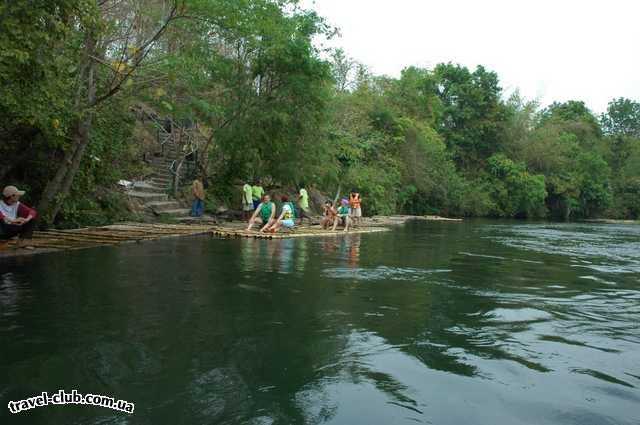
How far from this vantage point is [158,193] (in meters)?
20.6

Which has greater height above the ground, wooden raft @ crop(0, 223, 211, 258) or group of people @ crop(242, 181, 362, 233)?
group of people @ crop(242, 181, 362, 233)

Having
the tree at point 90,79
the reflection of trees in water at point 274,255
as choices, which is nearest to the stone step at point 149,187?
the tree at point 90,79

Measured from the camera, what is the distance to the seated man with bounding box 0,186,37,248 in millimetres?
10117

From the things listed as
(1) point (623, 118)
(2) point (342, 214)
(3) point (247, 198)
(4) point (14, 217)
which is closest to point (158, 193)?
(3) point (247, 198)

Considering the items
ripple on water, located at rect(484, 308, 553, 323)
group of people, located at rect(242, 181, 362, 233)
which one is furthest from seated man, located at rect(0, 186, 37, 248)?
ripple on water, located at rect(484, 308, 553, 323)

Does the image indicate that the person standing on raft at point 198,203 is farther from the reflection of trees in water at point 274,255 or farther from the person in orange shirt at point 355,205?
the person in orange shirt at point 355,205

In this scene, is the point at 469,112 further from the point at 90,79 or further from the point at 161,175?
the point at 90,79

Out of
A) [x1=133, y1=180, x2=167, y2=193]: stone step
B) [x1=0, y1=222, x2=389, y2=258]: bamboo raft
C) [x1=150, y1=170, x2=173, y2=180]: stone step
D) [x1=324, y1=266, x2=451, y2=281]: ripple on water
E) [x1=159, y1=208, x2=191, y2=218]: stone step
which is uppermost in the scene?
[x1=150, y1=170, x2=173, y2=180]: stone step

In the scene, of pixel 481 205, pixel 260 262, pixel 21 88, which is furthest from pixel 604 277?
pixel 481 205

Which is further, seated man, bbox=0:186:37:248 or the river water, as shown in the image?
seated man, bbox=0:186:37:248

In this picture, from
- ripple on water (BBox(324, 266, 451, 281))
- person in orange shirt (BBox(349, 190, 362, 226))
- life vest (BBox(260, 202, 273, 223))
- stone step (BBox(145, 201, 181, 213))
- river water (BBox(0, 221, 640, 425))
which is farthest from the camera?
person in orange shirt (BBox(349, 190, 362, 226))

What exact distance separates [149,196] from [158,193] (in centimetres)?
104

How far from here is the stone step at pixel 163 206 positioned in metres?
18.9

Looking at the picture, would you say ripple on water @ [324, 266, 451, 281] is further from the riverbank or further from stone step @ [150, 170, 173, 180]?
stone step @ [150, 170, 173, 180]
